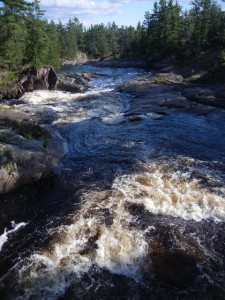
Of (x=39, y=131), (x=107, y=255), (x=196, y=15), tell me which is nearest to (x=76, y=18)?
(x=196, y=15)

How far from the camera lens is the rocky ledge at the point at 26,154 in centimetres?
1361

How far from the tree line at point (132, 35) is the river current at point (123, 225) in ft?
75.2

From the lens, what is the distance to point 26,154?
1462 centimetres

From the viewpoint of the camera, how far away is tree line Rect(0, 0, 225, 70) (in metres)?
36.8

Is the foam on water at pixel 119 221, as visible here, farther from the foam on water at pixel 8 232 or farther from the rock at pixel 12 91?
the rock at pixel 12 91

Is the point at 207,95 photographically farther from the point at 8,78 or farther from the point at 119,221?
the point at 119,221

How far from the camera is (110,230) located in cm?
1073

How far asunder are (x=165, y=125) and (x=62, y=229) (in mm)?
13703

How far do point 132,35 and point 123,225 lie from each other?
343 ft

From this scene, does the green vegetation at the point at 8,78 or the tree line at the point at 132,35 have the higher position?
the tree line at the point at 132,35

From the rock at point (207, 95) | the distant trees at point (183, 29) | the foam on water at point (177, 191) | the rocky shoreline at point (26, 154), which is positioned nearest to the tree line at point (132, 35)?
the distant trees at point (183, 29)

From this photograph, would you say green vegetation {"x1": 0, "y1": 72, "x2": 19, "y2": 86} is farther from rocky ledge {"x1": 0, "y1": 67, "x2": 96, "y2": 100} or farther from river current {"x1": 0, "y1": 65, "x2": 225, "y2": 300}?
river current {"x1": 0, "y1": 65, "x2": 225, "y2": 300}


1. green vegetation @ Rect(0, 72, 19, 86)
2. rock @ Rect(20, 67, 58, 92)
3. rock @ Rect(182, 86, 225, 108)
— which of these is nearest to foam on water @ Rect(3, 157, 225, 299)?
rock @ Rect(182, 86, 225, 108)

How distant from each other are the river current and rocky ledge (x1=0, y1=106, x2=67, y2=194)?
0.59 metres
